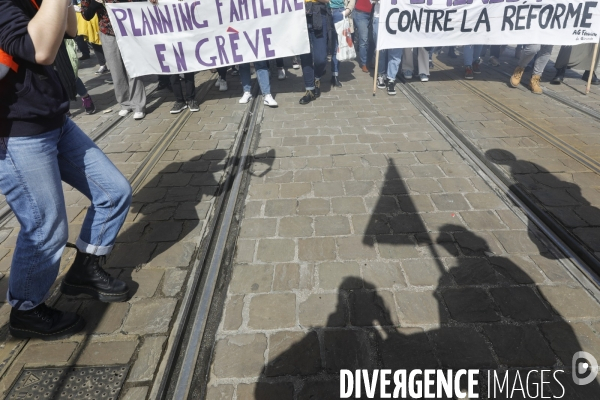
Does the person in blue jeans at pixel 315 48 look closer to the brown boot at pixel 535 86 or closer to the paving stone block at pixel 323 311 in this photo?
the brown boot at pixel 535 86

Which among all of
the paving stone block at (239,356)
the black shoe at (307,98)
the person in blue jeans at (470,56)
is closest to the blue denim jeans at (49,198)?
the paving stone block at (239,356)

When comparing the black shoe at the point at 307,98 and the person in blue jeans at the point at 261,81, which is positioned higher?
the person in blue jeans at the point at 261,81

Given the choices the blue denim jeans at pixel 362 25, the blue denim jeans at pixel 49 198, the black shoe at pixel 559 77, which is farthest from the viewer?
the blue denim jeans at pixel 362 25

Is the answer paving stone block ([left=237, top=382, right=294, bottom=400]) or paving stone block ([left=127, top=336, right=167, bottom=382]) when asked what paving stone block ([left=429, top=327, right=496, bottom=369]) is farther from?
paving stone block ([left=127, top=336, right=167, bottom=382])

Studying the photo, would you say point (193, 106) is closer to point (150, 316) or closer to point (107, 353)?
point (150, 316)

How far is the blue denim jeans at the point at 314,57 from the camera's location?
6.13 meters

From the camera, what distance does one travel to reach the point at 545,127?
490cm

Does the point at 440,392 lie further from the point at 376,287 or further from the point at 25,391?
the point at 25,391

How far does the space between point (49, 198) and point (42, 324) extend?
32.6 inches

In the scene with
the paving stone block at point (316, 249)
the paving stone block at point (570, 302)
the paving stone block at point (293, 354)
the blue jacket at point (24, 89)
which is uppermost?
the blue jacket at point (24, 89)

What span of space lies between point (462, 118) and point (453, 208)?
108 inches

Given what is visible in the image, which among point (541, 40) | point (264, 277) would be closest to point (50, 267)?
point (264, 277)

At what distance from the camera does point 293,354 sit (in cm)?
199

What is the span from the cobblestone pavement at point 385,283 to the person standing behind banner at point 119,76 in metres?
3.27
